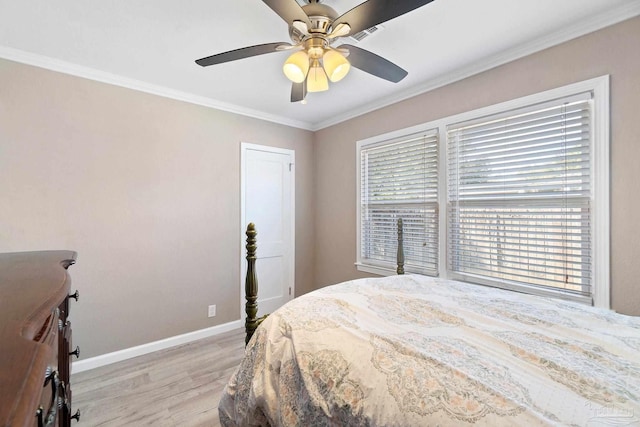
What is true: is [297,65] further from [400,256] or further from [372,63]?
[400,256]

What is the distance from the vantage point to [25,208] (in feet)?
7.12

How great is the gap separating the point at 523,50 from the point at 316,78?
1577mm

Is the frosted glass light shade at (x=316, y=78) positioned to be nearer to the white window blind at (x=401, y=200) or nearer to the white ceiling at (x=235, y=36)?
the white ceiling at (x=235, y=36)

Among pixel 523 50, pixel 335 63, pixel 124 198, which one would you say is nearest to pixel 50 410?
pixel 335 63

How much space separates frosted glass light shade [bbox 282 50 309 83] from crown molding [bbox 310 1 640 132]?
1.54 metres

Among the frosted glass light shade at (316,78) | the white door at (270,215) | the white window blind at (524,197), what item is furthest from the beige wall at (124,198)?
the white window blind at (524,197)

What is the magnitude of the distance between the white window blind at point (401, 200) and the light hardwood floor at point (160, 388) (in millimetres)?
1815

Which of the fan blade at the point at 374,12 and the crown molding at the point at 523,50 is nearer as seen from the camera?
the fan blade at the point at 374,12

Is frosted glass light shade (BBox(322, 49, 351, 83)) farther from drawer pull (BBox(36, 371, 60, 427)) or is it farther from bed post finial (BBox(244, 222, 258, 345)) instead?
drawer pull (BBox(36, 371, 60, 427))

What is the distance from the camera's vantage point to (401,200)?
2965 mm

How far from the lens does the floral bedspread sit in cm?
75

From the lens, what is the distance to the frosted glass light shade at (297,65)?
5.08ft

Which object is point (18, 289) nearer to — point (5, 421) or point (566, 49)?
point (5, 421)

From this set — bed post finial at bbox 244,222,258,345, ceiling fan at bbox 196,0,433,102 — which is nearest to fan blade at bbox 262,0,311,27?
ceiling fan at bbox 196,0,433,102
